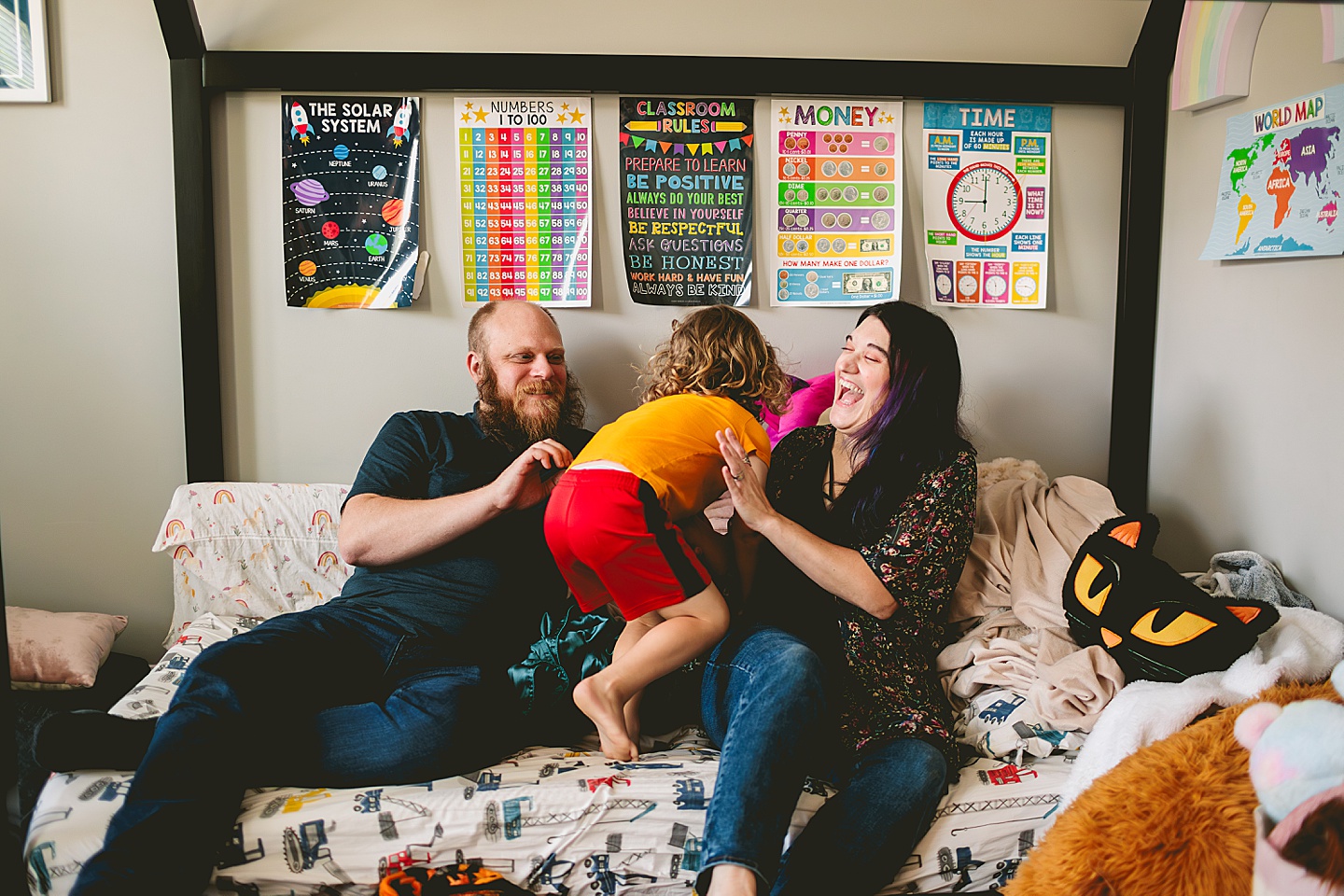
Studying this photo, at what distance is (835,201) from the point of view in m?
2.46

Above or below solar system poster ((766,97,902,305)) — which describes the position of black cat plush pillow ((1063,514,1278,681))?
below

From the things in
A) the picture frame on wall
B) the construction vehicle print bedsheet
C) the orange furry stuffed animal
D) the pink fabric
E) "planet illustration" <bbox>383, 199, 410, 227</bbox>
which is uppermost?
the picture frame on wall

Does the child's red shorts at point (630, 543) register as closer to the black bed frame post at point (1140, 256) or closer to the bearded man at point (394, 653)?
the bearded man at point (394, 653)

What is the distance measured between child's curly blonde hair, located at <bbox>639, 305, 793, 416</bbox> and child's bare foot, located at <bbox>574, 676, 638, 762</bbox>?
0.69 m

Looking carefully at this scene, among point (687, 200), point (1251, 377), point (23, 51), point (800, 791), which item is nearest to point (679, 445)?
point (800, 791)

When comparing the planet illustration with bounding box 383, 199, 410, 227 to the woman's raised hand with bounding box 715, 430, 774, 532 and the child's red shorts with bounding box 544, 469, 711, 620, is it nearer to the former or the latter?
the child's red shorts with bounding box 544, 469, 711, 620

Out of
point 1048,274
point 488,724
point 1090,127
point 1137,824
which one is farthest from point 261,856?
point 1090,127

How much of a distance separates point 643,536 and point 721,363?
0.50 m

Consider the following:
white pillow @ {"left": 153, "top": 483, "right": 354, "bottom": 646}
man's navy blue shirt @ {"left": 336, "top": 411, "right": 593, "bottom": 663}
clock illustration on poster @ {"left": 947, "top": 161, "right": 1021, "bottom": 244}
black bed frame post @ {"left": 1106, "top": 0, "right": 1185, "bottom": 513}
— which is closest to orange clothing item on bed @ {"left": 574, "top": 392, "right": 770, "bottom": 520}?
man's navy blue shirt @ {"left": 336, "top": 411, "right": 593, "bottom": 663}

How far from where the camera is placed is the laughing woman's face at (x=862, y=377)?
1.89 metres

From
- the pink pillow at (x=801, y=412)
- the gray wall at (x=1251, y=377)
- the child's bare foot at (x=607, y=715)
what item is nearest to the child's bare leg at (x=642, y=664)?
the child's bare foot at (x=607, y=715)

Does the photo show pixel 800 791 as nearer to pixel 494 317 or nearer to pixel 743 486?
pixel 743 486

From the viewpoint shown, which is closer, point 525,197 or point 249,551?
point 249,551

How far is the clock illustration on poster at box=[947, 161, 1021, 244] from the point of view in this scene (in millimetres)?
2479
